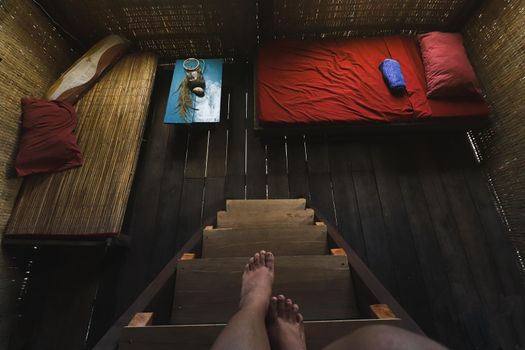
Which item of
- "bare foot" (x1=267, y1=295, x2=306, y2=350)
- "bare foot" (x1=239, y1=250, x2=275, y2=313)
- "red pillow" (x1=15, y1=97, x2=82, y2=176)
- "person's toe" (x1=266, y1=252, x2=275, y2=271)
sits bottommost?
"bare foot" (x1=267, y1=295, x2=306, y2=350)

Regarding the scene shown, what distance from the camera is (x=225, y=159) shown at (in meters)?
2.40

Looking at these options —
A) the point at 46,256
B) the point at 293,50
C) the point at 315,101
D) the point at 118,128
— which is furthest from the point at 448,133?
the point at 46,256

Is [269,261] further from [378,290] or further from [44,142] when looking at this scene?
[44,142]

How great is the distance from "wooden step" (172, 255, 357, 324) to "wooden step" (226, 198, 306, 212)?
2.21ft

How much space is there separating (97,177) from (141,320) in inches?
57.2

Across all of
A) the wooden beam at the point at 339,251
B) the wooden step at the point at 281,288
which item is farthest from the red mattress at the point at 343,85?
the wooden step at the point at 281,288

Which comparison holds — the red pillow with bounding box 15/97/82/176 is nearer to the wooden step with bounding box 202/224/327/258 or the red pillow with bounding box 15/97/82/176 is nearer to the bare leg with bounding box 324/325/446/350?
the wooden step with bounding box 202/224/327/258

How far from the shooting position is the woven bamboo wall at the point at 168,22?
2383 mm

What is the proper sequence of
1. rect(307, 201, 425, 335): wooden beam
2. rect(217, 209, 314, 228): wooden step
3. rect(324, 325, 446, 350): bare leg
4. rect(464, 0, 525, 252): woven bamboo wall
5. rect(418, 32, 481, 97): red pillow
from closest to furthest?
rect(324, 325, 446, 350): bare leg, rect(307, 201, 425, 335): wooden beam, rect(217, 209, 314, 228): wooden step, rect(464, 0, 525, 252): woven bamboo wall, rect(418, 32, 481, 97): red pillow

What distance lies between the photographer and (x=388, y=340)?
0.53 m

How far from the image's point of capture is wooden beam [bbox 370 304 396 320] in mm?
807

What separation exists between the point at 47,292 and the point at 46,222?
54cm

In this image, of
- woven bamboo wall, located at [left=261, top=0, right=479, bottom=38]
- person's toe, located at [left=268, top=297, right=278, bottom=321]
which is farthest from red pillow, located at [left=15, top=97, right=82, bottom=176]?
woven bamboo wall, located at [left=261, top=0, right=479, bottom=38]

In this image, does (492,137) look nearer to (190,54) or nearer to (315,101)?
(315,101)
